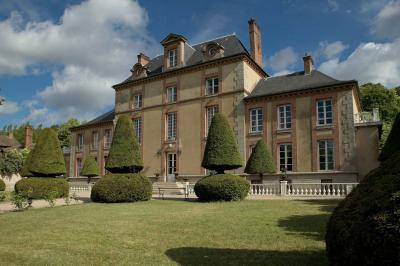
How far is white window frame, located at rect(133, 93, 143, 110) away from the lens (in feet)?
103

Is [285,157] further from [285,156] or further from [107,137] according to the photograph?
[107,137]

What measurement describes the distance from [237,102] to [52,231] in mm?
19136

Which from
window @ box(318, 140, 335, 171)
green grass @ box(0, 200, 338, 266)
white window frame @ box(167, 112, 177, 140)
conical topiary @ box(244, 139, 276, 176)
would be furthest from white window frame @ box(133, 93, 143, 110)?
green grass @ box(0, 200, 338, 266)

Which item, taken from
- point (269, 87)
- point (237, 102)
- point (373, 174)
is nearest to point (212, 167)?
point (237, 102)

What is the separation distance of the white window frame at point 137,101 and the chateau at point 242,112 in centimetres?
9

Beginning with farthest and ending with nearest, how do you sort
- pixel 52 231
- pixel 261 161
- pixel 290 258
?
pixel 261 161 → pixel 52 231 → pixel 290 258

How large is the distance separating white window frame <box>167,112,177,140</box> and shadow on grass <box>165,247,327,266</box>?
22.7 metres

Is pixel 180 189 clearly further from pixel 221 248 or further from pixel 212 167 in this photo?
pixel 221 248

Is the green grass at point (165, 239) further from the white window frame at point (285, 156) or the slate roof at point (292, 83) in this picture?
the slate roof at point (292, 83)

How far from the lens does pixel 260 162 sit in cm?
2150

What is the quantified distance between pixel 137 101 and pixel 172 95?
4.06 metres

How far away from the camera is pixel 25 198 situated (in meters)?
13.9

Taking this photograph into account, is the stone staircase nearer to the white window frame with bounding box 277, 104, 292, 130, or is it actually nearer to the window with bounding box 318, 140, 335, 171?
the white window frame with bounding box 277, 104, 292, 130

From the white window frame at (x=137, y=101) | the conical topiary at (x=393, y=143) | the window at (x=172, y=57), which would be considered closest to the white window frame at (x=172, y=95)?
the window at (x=172, y=57)
